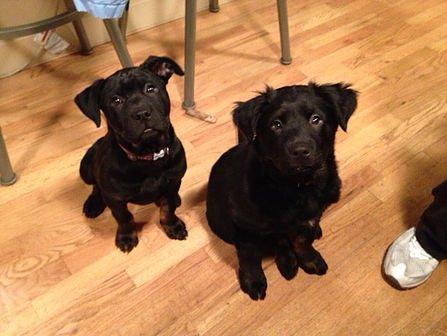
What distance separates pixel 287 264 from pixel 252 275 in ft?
0.47

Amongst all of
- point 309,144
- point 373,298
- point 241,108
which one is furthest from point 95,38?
point 373,298

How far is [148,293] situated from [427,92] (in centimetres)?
177

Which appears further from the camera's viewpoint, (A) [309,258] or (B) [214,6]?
(B) [214,6]

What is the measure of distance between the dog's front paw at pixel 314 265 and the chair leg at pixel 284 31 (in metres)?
1.30

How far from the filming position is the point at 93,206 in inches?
68.0

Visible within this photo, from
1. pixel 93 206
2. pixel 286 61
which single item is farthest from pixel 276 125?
pixel 286 61

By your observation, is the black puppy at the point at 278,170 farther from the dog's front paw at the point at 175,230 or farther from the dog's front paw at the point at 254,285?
the dog's front paw at the point at 175,230

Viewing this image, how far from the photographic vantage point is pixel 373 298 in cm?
149

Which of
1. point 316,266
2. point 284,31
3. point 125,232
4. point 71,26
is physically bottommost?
point 316,266

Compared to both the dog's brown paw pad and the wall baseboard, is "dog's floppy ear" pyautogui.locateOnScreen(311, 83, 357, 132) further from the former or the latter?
the wall baseboard

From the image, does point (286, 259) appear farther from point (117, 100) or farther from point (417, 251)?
point (117, 100)

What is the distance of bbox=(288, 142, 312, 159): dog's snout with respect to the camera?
1.12 metres

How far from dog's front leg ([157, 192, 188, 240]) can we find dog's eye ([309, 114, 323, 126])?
64 cm

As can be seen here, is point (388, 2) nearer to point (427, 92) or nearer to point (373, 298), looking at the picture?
point (427, 92)
